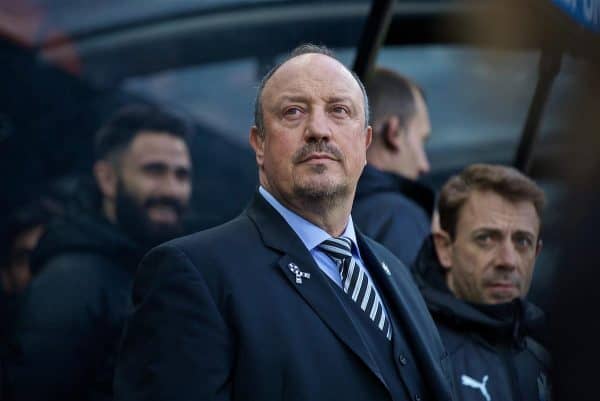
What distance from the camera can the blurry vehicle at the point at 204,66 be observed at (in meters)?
4.20

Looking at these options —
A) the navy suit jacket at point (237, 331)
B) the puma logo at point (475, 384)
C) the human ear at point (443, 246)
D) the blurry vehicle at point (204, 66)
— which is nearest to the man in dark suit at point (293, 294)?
the navy suit jacket at point (237, 331)

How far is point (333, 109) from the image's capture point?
2221mm

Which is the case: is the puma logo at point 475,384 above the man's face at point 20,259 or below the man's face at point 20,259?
above

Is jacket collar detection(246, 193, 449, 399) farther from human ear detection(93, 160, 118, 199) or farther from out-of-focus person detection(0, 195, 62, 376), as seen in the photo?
out-of-focus person detection(0, 195, 62, 376)

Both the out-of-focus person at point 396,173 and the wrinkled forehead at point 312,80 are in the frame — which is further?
the out-of-focus person at point 396,173

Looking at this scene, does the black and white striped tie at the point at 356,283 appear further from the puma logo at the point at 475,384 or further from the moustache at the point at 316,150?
the puma logo at the point at 475,384

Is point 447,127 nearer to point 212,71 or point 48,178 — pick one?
point 212,71

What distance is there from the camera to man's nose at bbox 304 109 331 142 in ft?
7.04

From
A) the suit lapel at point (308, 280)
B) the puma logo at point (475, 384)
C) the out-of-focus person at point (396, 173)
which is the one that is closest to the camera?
the suit lapel at point (308, 280)

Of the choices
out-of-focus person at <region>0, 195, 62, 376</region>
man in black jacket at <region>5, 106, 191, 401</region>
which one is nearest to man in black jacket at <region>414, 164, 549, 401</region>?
man in black jacket at <region>5, 106, 191, 401</region>

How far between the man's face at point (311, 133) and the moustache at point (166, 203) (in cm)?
174

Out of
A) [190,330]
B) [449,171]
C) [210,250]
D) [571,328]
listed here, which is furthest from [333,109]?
[449,171]

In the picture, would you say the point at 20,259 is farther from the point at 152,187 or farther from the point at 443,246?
the point at 443,246

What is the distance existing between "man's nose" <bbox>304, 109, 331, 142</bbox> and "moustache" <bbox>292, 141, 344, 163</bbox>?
0.01m
